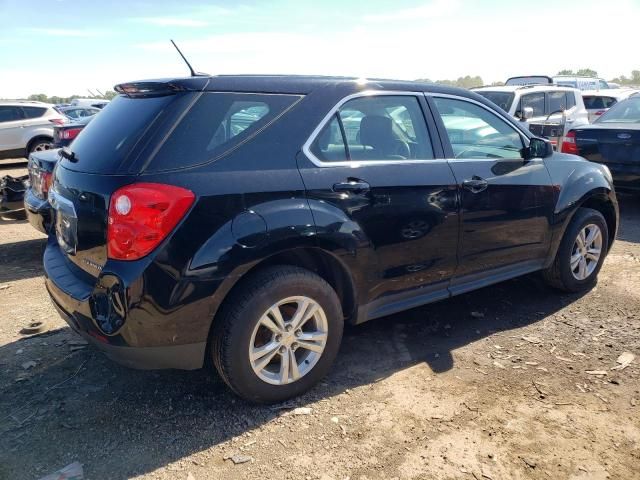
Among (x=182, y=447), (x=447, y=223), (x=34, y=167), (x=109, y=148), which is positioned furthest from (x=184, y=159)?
(x=34, y=167)

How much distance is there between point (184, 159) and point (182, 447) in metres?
1.43

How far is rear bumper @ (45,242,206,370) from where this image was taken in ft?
8.54

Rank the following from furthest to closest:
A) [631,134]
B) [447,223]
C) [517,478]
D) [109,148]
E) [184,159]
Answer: [631,134], [447,223], [109,148], [184,159], [517,478]

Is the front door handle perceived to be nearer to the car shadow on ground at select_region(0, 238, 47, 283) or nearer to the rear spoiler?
the rear spoiler

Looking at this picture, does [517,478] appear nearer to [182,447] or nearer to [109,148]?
[182,447]

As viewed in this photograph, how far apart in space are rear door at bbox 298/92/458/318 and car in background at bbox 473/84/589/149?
6.58 m

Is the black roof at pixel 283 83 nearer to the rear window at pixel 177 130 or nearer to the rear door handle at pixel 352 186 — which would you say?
the rear window at pixel 177 130

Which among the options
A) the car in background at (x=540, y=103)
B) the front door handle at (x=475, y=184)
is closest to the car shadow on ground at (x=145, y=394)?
the front door handle at (x=475, y=184)

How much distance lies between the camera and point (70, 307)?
2.82 meters

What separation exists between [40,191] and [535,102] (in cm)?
916

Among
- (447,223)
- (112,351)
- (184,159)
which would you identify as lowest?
(112,351)

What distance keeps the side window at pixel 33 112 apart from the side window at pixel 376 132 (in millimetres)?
12756

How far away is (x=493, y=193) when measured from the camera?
3740 mm

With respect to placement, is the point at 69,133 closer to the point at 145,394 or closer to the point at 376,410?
the point at 145,394
